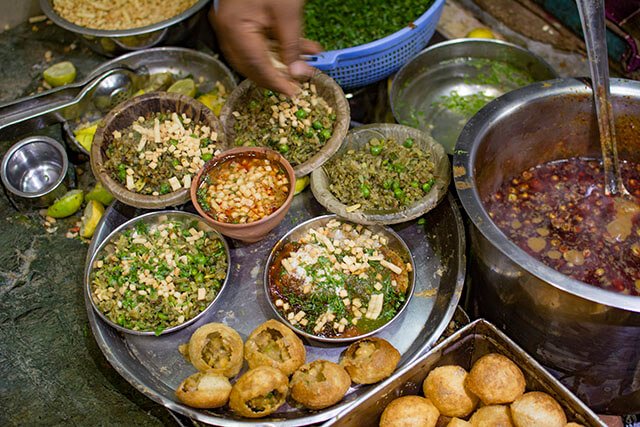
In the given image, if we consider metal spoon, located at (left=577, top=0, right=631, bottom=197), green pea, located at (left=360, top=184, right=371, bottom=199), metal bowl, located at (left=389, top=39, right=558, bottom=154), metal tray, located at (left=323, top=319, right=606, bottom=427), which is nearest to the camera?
metal tray, located at (left=323, top=319, right=606, bottom=427)

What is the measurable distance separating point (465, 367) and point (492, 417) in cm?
29

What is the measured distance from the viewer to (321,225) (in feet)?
10.6

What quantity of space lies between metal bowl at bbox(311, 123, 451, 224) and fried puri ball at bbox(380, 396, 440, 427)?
88 centimetres

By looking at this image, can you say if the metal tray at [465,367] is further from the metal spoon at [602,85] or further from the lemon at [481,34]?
the lemon at [481,34]

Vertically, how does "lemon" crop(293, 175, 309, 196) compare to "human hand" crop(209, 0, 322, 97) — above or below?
below

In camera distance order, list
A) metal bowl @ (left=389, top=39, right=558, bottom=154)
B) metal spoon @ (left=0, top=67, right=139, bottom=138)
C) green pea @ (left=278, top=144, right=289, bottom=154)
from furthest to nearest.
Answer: metal bowl @ (left=389, top=39, right=558, bottom=154) < metal spoon @ (left=0, top=67, right=139, bottom=138) < green pea @ (left=278, top=144, right=289, bottom=154)

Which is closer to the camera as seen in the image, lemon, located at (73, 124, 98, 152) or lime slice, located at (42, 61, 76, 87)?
lemon, located at (73, 124, 98, 152)

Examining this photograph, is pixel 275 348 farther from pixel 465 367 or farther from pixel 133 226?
pixel 133 226

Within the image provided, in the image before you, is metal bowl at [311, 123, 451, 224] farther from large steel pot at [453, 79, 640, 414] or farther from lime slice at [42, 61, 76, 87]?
lime slice at [42, 61, 76, 87]

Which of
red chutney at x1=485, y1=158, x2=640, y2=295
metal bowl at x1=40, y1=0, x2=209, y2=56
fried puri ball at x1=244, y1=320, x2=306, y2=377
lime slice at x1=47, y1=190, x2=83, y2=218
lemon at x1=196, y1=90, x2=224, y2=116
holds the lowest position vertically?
lime slice at x1=47, y1=190, x2=83, y2=218

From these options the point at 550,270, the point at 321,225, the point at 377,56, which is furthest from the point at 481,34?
the point at 550,270

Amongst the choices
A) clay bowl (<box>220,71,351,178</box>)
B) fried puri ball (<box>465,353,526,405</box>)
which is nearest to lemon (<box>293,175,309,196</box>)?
clay bowl (<box>220,71,351,178</box>)

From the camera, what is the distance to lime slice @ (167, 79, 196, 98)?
154 inches

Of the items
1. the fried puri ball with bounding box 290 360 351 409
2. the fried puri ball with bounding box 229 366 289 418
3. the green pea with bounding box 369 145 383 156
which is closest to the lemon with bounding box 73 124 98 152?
the green pea with bounding box 369 145 383 156
